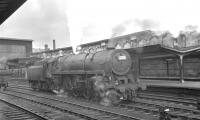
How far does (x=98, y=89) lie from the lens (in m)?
12.8

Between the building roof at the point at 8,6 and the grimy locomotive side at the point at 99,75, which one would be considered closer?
the building roof at the point at 8,6

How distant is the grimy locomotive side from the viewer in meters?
12.7

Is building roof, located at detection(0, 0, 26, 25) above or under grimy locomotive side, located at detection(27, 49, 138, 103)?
above

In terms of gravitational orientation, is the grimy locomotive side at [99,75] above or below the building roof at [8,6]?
below

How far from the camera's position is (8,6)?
686cm

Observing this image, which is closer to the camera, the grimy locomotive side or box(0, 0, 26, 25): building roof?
box(0, 0, 26, 25): building roof

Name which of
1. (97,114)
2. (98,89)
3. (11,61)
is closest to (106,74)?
(98,89)

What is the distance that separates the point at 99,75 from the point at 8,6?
7.25 meters

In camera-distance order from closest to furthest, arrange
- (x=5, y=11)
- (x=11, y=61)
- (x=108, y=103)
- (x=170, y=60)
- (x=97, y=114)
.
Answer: (x=5, y=11)
(x=97, y=114)
(x=108, y=103)
(x=170, y=60)
(x=11, y=61)

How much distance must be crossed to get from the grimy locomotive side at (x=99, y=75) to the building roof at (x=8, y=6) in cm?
613

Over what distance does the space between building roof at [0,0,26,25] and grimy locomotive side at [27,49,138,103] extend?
613 centimetres

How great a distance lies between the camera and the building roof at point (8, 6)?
6.32 metres

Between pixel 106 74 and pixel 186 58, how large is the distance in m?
5.76

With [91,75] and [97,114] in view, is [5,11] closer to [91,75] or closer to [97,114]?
[97,114]
